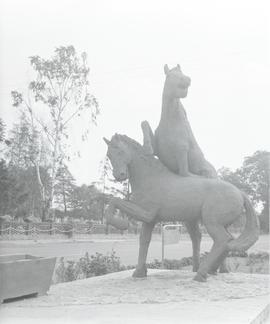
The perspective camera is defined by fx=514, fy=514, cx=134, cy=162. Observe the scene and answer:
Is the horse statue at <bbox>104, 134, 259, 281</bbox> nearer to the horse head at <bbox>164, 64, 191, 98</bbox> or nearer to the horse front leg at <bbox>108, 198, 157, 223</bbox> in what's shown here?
the horse front leg at <bbox>108, 198, 157, 223</bbox>

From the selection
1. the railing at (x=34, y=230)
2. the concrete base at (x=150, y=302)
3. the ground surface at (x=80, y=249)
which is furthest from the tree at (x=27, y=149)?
the concrete base at (x=150, y=302)

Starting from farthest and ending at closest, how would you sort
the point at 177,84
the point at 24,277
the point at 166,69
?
1. the point at 166,69
2. the point at 177,84
3. the point at 24,277

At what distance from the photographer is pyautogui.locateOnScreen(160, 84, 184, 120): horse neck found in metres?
8.36

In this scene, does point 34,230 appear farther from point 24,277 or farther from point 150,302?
point 150,302

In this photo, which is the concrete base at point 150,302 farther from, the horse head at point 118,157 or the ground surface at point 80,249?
the ground surface at point 80,249

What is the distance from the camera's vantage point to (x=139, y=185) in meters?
8.27

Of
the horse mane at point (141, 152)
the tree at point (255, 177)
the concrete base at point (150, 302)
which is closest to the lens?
the concrete base at point (150, 302)

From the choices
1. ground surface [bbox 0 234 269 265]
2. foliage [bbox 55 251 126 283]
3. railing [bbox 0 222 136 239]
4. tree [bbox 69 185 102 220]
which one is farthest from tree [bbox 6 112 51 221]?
tree [bbox 69 185 102 220]

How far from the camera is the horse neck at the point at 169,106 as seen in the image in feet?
27.4

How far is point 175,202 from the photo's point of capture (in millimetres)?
7914

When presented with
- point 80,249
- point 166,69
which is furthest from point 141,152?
point 80,249

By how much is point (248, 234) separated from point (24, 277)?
3485 mm

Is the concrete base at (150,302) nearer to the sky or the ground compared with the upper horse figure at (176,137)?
nearer to the ground

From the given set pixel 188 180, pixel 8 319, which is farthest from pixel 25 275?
pixel 188 180
